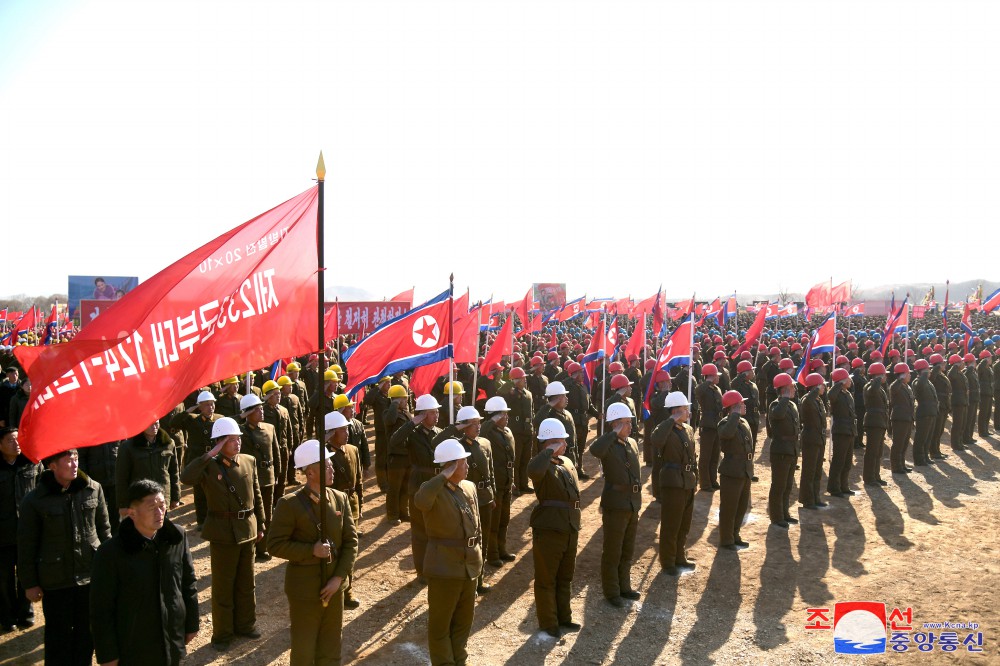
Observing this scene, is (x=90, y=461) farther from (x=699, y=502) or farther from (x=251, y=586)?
(x=699, y=502)

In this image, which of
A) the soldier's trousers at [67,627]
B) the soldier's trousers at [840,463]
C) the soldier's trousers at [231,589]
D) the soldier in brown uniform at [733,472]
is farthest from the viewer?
the soldier's trousers at [840,463]

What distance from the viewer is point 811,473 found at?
1298cm

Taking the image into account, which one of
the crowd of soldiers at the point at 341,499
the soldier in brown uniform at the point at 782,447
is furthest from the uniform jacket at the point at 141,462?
the soldier in brown uniform at the point at 782,447

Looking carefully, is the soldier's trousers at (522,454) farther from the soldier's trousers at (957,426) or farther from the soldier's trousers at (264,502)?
the soldier's trousers at (957,426)

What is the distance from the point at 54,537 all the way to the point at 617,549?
→ 609cm

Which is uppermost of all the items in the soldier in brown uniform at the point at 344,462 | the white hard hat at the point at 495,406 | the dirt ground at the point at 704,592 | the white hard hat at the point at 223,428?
the white hard hat at the point at 223,428

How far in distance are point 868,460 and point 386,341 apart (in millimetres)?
11293

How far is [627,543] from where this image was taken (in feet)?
29.4

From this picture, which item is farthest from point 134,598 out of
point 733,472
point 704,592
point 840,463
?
point 840,463

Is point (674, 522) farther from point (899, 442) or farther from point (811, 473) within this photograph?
point (899, 442)

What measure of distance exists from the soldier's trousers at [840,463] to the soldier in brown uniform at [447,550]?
9.68 meters

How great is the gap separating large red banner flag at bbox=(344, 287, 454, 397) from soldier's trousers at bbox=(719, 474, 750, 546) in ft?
16.3

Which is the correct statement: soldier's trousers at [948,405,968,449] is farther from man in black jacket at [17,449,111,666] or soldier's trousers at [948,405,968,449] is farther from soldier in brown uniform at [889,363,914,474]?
man in black jacket at [17,449,111,666]

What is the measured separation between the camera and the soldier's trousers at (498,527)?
32.4ft
